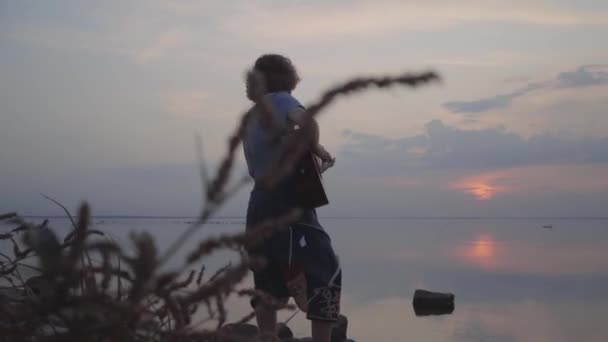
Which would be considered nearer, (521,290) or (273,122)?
(273,122)

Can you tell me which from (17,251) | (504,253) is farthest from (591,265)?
(17,251)

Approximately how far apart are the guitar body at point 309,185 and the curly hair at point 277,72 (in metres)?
0.45

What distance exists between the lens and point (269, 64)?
14.3ft

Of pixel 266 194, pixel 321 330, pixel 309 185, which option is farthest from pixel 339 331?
pixel 309 185

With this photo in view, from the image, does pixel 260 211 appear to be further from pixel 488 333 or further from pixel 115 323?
pixel 488 333

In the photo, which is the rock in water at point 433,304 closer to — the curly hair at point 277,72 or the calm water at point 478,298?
the calm water at point 478,298

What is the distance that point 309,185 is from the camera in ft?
14.1

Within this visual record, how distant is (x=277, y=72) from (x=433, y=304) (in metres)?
12.7

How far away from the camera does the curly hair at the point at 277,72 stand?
4.29 meters

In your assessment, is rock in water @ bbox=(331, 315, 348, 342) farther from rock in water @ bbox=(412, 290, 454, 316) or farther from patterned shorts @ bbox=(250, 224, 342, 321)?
rock in water @ bbox=(412, 290, 454, 316)

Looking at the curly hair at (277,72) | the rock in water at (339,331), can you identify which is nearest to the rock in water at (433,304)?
the rock in water at (339,331)

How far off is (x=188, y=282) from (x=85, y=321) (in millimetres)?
452

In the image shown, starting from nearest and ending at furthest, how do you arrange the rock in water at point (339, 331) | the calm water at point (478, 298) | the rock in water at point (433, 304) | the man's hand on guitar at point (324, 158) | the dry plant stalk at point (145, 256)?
the dry plant stalk at point (145, 256), the man's hand on guitar at point (324, 158), the rock in water at point (339, 331), the calm water at point (478, 298), the rock in water at point (433, 304)

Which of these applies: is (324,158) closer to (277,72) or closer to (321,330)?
(277,72)
